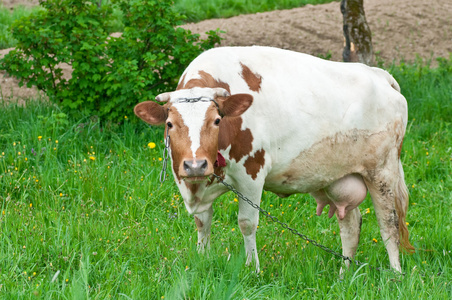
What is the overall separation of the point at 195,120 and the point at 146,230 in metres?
1.58

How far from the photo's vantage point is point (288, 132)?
4.52 metres

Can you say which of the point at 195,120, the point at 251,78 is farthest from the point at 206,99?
the point at 251,78

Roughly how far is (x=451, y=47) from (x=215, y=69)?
808 centimetres

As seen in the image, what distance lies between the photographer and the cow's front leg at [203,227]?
15.5 feet

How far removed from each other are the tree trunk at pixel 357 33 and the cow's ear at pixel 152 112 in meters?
5.26

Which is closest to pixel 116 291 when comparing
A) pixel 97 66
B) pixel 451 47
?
pixel 97 66

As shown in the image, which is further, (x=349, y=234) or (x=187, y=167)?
(x=349, y=234)

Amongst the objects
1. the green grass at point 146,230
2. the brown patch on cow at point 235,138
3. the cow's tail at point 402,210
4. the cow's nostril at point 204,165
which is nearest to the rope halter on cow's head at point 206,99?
the brown patch on cow at point 235,138

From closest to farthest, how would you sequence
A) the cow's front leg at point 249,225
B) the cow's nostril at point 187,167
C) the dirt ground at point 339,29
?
the cow's nostril at point 187,167, the cow's front leg at point 249,225, the dirt ground at point 339,29

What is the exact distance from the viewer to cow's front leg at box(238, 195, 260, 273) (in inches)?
177

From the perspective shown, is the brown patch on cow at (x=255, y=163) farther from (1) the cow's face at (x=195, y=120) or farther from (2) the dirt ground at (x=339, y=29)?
(2) the dirt ground at (x=339, y=29)

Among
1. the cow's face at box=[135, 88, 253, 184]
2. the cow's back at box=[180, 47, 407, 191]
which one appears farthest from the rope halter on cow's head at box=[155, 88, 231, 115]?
the cow's back at box=[180, 47, 407, 191]

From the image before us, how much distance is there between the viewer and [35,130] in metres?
6.46

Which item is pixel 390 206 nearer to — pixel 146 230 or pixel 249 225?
pixel 249 225
